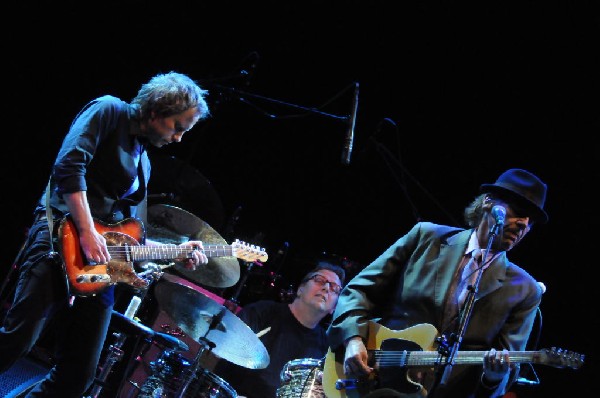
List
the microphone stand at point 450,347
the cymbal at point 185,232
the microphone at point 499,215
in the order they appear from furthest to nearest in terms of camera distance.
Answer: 1. the cymbal at point 185,232
2. the microphone at point 499,215
3. the microphone stand at point 450,347

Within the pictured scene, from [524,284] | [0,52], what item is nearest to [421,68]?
[524,284]

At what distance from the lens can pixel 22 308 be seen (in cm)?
333

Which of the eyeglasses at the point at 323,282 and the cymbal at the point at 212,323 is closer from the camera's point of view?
the cymbal at the point at 212,323

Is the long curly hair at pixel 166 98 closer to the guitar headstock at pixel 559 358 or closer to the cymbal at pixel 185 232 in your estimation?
the cymbal at pixel 185 232

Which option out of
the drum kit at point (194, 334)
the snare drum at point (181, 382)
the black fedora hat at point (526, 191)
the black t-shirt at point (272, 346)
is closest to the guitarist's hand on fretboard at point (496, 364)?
the black fedora hat at point (526, 191)

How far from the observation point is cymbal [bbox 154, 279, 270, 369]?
16.4 feet

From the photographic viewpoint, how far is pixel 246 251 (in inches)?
201

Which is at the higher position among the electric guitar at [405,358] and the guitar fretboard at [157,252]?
the electric guitar at [405,358]

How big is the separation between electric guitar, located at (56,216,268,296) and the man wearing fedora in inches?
56.4

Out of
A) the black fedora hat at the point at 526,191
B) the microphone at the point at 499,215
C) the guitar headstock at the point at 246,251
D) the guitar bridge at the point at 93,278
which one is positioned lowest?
the guitar headstock at the point at 246,251

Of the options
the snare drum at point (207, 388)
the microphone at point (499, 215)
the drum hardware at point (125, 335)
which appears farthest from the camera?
the snare drum at point (207, 388)

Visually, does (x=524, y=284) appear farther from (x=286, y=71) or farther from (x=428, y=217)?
(x=286, y=71)

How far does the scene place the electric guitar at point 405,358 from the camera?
10.3 feet

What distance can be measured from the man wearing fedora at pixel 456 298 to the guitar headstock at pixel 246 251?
1502mm
